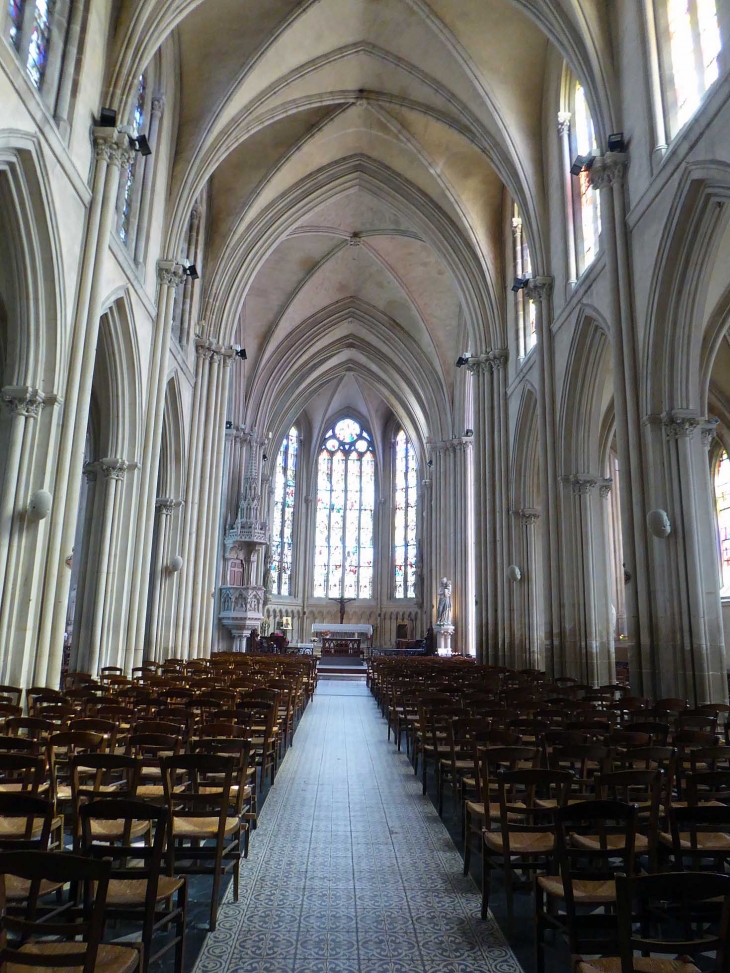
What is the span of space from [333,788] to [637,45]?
14392 mm

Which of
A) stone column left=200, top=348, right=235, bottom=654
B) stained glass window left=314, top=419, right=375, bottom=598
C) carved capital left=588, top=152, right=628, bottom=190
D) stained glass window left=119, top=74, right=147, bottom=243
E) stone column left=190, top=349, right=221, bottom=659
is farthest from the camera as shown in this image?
stained glass window left=314, top=419, right=375, bottom=598

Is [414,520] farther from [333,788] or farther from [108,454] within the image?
[333,788]

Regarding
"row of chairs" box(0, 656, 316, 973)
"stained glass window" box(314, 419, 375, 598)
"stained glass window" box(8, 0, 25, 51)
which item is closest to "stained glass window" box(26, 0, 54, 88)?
"stained glass window" box(8, 0, 25, 51)

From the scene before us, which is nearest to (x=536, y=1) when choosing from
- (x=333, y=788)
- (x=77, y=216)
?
(x=77, y=216)

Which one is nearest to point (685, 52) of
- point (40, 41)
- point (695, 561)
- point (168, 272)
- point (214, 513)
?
point (695, 561)

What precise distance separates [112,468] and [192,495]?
6.19 meters

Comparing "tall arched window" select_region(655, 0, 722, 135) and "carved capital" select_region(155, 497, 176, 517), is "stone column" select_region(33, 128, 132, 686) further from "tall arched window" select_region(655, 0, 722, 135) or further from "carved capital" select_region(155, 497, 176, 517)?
"tall arched window" select_region(655, 0, 722, 135)

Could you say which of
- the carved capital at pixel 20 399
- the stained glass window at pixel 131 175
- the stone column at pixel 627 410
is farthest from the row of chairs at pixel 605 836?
the stained glass window at pixel 131 175

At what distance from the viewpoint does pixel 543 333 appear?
63.6 feet

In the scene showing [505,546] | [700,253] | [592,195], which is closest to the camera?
[700,253]

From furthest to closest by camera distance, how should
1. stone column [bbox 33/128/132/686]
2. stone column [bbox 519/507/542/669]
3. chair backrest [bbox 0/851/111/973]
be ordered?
1. stone column [bbox 519/507/542/669]
2. stone column [bbox 33/128/132/686]
3. chair backrest [bbox 0/851/111/973]

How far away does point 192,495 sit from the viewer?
903 inches

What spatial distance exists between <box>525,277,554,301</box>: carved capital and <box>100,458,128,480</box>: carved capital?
37.4 ft

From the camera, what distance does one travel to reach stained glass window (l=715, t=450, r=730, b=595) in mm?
22969
